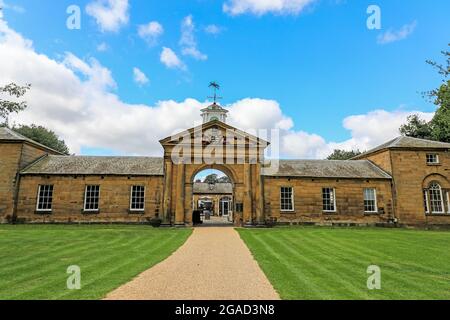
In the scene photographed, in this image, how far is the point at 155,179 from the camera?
898 inches

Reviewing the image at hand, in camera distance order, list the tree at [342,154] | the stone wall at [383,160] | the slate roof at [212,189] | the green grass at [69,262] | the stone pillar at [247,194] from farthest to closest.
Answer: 1. the tree at [342,154]
2. the slate roof at [212,189]
3. the stone wall at [383,160]
4. the stone pillar at [247,194]
5. the green grass at [69,262]

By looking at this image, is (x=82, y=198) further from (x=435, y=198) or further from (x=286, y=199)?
(x=435, y=198)

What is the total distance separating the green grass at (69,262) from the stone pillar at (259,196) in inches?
370

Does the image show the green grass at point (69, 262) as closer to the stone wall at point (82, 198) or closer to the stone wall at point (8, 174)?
the stone wall at point (82, 198)

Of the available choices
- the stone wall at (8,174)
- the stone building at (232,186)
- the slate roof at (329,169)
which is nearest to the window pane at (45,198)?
the stone building at (232,186)

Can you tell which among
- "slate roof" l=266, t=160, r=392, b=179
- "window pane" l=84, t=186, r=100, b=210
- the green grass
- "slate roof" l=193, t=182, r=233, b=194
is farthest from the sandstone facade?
"slate roof" l=193, t=182, r=233, b=194

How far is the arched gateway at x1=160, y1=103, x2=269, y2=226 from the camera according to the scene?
846 inches

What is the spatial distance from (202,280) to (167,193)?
15041 millimetres

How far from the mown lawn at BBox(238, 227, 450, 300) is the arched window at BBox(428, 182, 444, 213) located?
1236cm

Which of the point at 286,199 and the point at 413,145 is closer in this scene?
the point at 286,199

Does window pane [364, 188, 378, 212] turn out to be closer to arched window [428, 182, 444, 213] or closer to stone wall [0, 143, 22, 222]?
arched window [428, 182, 444, 213]

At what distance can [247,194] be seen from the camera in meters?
21.7

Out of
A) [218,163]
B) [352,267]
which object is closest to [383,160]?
[218,163]

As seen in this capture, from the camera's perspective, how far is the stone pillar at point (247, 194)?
21.3m
